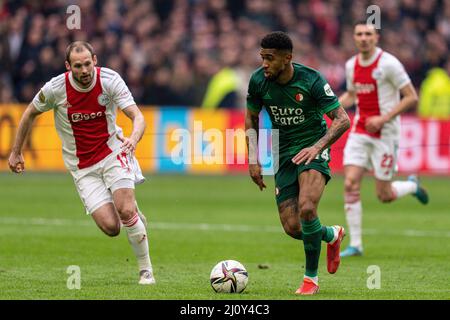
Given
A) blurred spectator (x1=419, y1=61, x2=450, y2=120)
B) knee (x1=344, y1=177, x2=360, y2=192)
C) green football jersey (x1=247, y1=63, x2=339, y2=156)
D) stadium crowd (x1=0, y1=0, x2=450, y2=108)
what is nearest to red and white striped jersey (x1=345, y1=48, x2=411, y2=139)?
knee (x1=344, y1=177, x2=360, y2=192)

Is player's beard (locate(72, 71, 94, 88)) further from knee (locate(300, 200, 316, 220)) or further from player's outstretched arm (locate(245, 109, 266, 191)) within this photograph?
knee (locate(300, 200, 316, 220))

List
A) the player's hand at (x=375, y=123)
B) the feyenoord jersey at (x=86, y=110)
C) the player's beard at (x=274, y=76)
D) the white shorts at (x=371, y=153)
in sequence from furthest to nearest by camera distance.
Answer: the white shorts at (x=371, y=153), the player's hand at (x=375, y=123), the feyenoord jersey at (x=86, y=110), the player's beard at (x=274, y=76)

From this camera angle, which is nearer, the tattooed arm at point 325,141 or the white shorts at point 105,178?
the tattooed arm at point 325,141

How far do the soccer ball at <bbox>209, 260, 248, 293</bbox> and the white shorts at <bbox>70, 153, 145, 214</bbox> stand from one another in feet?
4.74

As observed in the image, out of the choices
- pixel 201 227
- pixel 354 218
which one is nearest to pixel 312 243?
pixel 354 218

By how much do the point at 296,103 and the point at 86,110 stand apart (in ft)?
6.94

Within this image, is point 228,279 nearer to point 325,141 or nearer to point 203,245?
point 325,141

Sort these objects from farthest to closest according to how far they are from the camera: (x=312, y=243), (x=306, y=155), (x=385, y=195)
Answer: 1. (x=385, y=195)
2. (x=312, y=243)
3. (x=306, y=155)

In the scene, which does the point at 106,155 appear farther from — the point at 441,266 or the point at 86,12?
the point at 86,12

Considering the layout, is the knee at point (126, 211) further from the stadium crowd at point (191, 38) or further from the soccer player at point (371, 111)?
the stadium crowd at point (191, 38)

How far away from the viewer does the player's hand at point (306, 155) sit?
9.94m

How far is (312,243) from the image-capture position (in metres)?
10.1

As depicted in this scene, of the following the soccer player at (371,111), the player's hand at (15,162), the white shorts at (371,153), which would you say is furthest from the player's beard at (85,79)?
the white shorts at (371,153)

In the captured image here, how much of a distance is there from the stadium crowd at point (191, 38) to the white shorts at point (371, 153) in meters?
12.3
